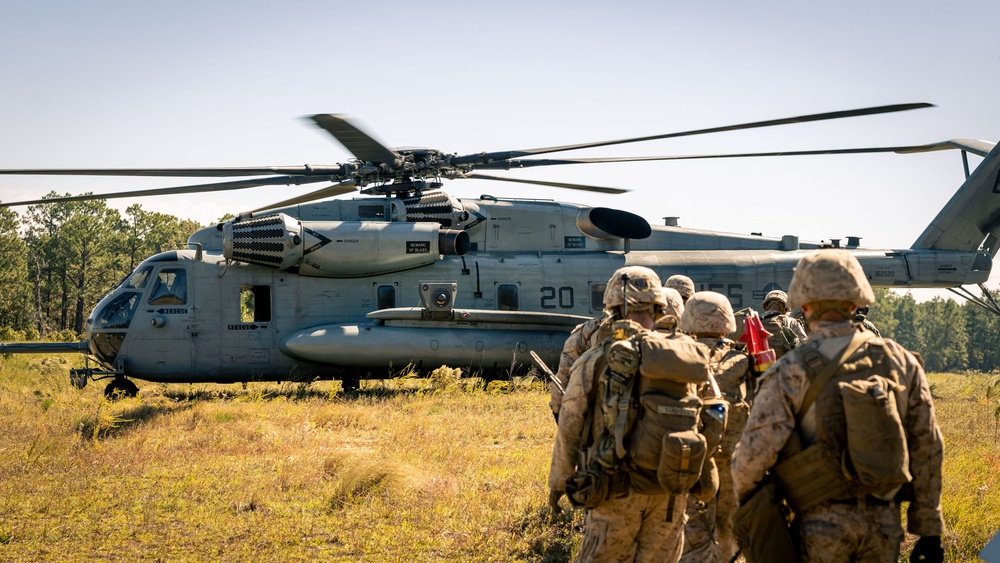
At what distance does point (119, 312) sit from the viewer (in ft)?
45.6

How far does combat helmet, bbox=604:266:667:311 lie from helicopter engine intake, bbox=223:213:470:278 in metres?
9.95

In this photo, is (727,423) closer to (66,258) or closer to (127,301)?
(127,301)

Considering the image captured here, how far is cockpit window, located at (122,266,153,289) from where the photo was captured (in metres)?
14.1

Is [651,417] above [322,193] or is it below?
below

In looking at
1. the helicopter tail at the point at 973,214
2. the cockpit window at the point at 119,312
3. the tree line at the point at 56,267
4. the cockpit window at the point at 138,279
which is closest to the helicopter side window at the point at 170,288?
the cockpit window at the point at 138,279

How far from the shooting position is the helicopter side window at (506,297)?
15.3 m

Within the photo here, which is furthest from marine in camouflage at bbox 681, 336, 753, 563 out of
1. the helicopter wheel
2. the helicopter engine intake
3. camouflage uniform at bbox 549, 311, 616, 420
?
the helicopter wheel

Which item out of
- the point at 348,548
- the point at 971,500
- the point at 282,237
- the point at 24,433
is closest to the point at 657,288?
the point at 348,548

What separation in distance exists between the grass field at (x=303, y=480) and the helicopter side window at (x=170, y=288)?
1.68 meters

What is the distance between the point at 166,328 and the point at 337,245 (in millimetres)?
2987

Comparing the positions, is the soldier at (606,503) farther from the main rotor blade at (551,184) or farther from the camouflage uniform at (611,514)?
the main rotor blade at (551,184)

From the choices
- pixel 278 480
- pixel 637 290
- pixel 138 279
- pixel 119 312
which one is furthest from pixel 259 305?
pixel 637 290

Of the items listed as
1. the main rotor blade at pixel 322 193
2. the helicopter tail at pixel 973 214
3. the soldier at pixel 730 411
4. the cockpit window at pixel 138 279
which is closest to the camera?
the soldier at pixel 730 411

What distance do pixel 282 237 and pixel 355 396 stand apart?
2830 mm
